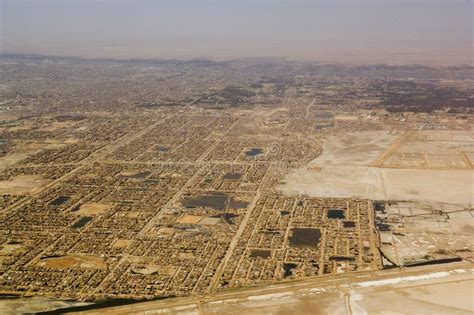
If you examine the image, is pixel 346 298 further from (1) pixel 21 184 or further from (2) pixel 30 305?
(1) pixel 21 184

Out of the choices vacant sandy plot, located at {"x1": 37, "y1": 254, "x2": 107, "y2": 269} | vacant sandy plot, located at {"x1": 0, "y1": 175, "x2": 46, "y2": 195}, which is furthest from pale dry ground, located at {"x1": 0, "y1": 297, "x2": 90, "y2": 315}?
vacant sandy plot, located at {"x1": 0, "y1": 175, "x2": 46, "y2": 195}

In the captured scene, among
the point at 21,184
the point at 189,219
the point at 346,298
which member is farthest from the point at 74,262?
the point at 21,184

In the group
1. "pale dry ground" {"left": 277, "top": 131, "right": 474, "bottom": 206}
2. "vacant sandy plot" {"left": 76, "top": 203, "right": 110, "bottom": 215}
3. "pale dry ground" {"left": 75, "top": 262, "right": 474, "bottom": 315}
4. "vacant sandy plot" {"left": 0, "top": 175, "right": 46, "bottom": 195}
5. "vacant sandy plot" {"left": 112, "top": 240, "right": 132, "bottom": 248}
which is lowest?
"pale dry ground" {"left": 75, "top": 262, "right": 474, "bottom": 315}

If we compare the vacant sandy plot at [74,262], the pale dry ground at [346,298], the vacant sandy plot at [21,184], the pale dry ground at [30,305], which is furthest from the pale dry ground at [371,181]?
the pale dry ground at [30,305]

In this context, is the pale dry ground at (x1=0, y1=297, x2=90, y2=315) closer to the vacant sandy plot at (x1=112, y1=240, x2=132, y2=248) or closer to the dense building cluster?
the dense building cluster

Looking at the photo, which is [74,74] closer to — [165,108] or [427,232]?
[165,108]
